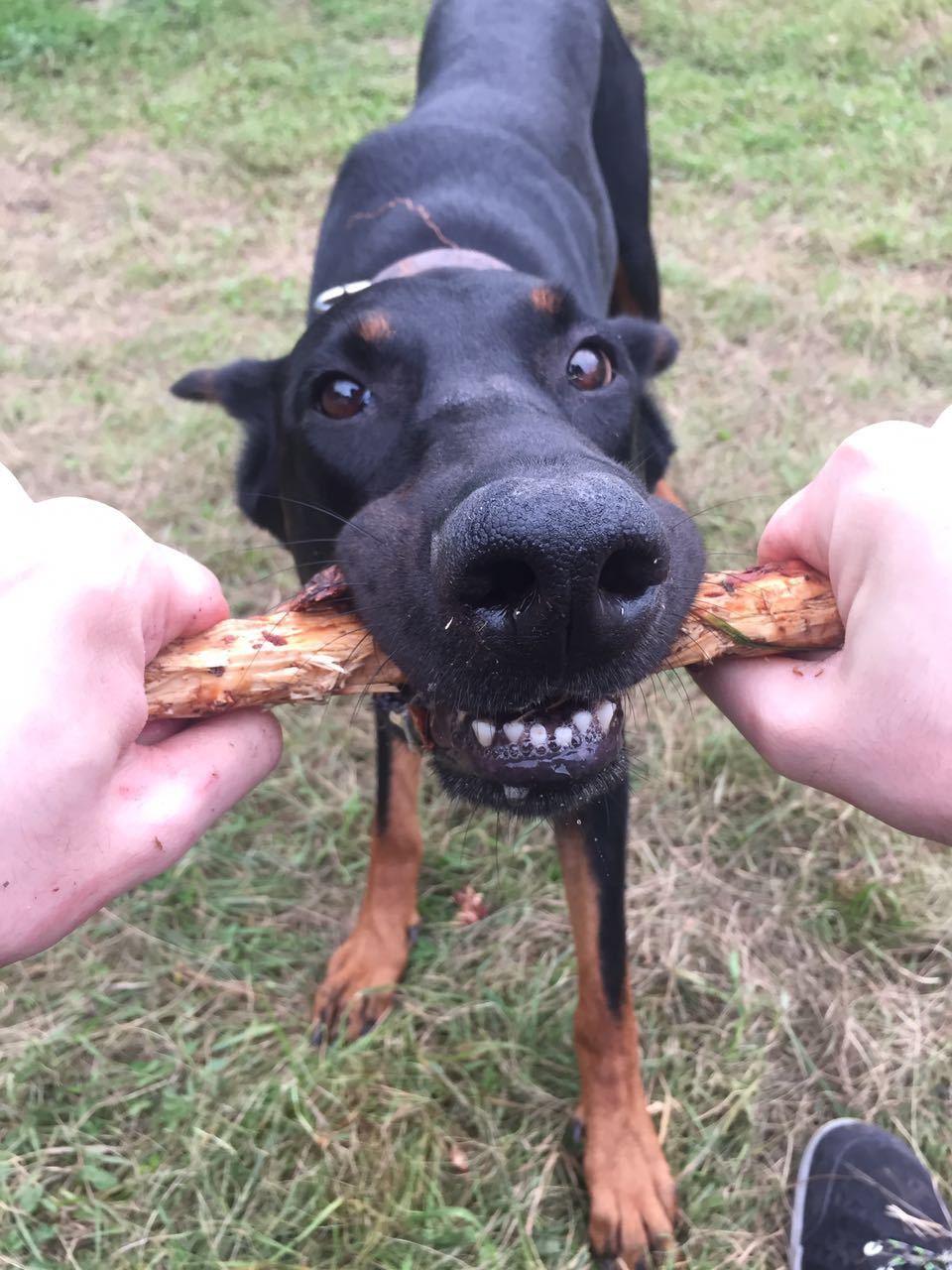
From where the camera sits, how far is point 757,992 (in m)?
2.65

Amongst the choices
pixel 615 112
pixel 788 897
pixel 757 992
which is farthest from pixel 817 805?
pixel 615 112

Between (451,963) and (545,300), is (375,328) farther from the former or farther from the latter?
(451,963)

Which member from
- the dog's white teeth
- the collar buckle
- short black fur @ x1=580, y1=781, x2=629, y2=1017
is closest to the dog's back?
the collar buckle

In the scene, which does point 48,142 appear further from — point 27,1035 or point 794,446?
point 27,1035

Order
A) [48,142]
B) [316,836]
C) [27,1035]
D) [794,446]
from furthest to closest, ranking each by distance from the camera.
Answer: [48,142], [794,446], [316,836], [27,1035]

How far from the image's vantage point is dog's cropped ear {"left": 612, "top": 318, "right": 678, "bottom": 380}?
282cm

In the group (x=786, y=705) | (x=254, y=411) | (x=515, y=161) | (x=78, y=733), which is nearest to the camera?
(x=78, y=733)

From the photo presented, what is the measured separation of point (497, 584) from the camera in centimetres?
119

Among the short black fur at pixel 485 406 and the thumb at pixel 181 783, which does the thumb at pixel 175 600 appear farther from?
the short black fur at pixel 485 406

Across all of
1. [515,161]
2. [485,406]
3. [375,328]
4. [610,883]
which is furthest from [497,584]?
[515,161]

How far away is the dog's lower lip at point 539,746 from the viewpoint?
1471mm

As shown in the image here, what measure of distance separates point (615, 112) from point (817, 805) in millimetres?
3640

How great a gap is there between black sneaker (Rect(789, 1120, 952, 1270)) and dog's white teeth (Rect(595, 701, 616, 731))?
1.52m

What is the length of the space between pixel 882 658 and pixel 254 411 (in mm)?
2116
